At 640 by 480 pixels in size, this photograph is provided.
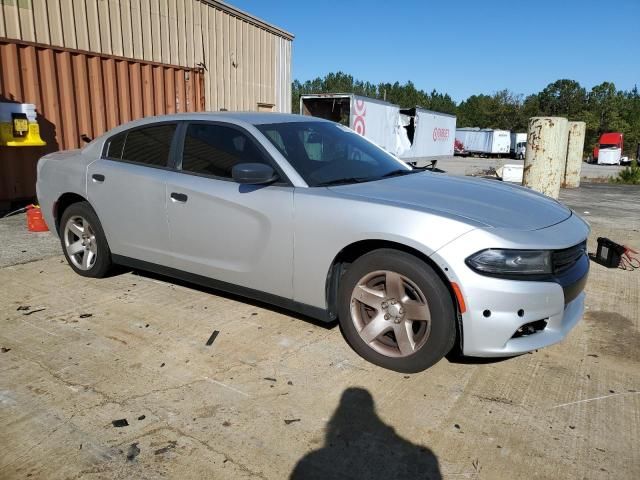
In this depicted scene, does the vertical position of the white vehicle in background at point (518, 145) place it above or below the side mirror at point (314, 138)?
below

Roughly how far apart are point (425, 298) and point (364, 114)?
498 inches

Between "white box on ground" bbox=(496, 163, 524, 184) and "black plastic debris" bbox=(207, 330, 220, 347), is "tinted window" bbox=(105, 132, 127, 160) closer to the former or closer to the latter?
"black plastic debris" bbox=(207, 330, 220, 347)

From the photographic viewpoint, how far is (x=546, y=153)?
1030 cm

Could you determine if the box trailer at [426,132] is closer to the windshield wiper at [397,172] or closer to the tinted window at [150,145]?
the windshield wiper at [397,172]

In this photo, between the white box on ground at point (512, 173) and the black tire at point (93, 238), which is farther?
the white box on ground at point (512, 173)

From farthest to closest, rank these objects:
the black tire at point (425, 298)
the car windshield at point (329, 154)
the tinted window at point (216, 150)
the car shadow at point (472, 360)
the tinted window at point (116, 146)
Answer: the tinted window at point (116, 146) → the tinted window at point (216, 150) → the car windshield at point (329, 154) → the car shadow at point (472, 360) → the black tire at point (425, 298)

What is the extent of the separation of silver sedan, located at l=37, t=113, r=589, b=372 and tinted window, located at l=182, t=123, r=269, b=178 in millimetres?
11

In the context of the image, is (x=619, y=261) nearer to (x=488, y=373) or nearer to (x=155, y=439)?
(x=488, y=373)

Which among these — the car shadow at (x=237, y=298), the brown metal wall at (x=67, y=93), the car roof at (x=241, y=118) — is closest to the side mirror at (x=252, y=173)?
the car roof at (x=241, y=118)

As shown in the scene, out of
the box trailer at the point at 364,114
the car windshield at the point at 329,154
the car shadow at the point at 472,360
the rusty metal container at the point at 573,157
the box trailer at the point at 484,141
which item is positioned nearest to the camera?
the car shadow at the point at 472,360

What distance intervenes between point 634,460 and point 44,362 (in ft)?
11.2

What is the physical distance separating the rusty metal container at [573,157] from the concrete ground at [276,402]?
40.6 feet

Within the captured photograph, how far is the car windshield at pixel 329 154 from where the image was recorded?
11.9 feet

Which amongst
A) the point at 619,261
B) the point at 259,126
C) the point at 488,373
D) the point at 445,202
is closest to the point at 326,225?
the point at 445,202
